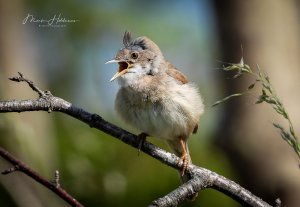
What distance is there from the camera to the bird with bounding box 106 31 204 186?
413 centimetres

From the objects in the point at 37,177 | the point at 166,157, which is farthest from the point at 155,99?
the point at 37,177

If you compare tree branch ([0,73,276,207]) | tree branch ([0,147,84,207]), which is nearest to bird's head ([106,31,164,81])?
tree branch ([0,73,276,207])

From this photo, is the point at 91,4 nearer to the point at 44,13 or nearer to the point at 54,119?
the point at 44,13

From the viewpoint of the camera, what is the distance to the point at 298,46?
8.00 meters

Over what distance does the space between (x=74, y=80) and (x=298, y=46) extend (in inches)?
121

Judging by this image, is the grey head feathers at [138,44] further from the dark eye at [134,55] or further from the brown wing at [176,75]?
the brown wing at [176,75]

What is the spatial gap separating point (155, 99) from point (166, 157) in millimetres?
1480

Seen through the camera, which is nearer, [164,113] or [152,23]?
[164,113]

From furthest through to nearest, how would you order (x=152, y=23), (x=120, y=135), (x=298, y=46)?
(x=152, y=23) → (x=298, y=46) → (x=120, y=135)

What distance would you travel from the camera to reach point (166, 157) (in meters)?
2.70

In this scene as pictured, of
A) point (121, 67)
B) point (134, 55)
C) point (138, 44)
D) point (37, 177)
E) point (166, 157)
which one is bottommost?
point (37, 177)

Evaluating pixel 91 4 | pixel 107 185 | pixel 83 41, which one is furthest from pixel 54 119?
pixel 91 4

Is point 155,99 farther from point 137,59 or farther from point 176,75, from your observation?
point 137,59

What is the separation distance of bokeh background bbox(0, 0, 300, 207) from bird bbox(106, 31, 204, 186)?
43 cm
